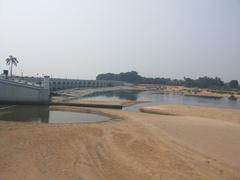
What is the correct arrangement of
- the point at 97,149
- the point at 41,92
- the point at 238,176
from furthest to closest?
the point at 41,92, the point at 97,149, the point at 238,176

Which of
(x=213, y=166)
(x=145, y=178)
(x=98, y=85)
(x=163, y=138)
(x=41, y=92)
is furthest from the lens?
(x=98, y=85)

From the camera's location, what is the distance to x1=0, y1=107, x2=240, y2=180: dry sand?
10.1 m

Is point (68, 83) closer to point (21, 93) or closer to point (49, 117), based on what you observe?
point (21, 93)

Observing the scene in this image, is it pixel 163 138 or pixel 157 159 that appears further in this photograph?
pixel 163 138

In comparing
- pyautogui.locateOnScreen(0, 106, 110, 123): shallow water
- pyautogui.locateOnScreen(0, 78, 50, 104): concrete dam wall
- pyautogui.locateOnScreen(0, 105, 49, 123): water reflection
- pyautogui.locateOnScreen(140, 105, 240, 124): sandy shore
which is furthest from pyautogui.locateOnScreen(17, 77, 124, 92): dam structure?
pyautogui.locateOnScreen(0, 106, 110, 123): shallow water

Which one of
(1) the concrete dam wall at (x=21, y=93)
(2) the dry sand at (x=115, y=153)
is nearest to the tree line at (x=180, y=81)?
(1) the concrete dam wall at (x=21, y=93)

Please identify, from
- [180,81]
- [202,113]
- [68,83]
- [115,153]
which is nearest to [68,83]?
[68,83]

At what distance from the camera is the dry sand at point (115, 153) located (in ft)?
33.3

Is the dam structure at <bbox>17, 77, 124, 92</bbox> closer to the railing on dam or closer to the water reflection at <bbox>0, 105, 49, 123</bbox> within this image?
the railing on dam

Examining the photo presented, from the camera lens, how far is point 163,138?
1675 centimetres

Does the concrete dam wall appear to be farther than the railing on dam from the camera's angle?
No

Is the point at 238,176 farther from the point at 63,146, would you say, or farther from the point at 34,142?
the point at 34,142

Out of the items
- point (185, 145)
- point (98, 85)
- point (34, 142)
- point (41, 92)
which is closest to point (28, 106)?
point (41, 92)

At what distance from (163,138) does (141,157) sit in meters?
4.66
